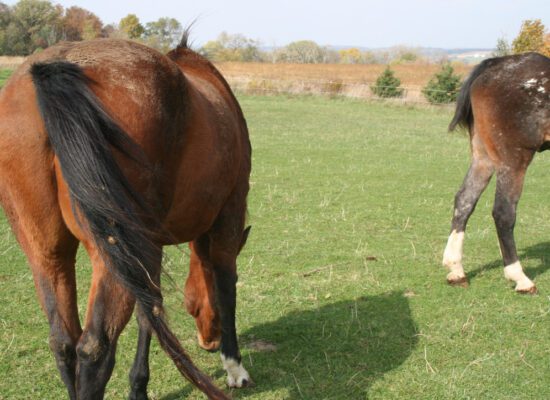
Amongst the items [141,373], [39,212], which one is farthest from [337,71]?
[39,212]

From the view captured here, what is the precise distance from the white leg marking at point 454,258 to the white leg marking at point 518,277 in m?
0.42

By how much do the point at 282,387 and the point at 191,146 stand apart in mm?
1801

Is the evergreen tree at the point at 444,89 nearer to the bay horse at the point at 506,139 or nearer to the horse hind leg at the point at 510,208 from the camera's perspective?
the bay horse at the point at 506,139

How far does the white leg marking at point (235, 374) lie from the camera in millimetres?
3648

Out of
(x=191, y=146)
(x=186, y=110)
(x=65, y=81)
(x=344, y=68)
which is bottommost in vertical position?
(x=344, y=68)

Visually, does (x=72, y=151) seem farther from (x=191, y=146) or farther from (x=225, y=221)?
(x=225, y=221)

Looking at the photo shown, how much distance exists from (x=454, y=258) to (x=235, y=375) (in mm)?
2887

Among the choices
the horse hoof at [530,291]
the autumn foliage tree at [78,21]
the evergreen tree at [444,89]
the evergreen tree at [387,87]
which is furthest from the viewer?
the autumn foliage tree at [78,21]

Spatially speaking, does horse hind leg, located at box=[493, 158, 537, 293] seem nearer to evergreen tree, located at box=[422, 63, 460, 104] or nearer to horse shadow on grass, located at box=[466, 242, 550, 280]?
horse shadow on grass, located at box=[466, 242, 550, 280]

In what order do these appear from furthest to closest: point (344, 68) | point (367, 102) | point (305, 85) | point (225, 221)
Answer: point (344, 68) → point (305, 85) → point (367, 102) → point (225, 221)

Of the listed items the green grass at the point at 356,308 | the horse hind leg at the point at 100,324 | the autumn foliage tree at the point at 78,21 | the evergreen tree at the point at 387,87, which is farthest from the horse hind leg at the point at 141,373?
the autumn foliage tree at the point at 78,21

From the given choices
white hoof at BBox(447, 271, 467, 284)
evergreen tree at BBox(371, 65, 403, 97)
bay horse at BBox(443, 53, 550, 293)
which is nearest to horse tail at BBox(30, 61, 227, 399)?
white hoof at BBox(447, 271, 467, 284)

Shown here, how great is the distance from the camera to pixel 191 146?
2652 mm

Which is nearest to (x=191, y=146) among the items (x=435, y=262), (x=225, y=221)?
(x=225, y=221)
